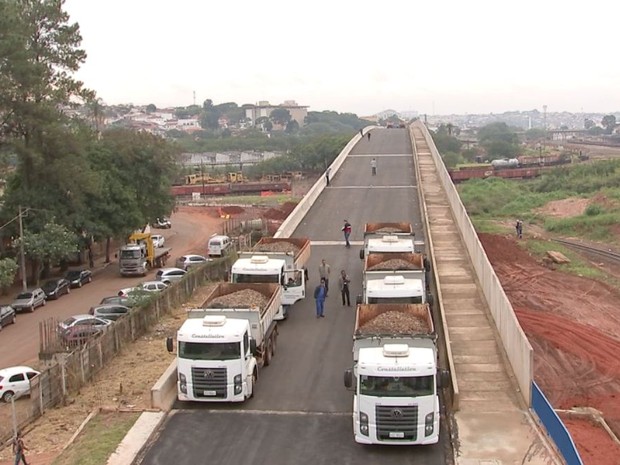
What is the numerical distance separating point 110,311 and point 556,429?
72.4 feet

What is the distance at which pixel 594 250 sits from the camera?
5681cm

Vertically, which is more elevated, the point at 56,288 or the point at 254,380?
the point at 254,380

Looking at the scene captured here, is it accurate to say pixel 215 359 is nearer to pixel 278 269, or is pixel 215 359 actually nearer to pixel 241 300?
pixel 241 300

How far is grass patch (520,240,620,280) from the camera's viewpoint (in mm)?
46625

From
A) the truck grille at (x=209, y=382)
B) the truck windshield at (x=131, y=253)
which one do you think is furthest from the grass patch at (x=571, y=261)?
the truck grille at (x=209, y=382)

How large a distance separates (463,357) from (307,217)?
2556 centimetres

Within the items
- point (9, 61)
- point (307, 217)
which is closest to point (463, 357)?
point (307, 217)

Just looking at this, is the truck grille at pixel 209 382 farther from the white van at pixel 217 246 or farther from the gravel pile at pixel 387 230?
the white van at pixel 217 246

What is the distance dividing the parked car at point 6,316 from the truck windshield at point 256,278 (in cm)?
1587

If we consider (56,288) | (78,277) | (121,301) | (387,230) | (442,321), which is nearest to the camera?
(442,321)

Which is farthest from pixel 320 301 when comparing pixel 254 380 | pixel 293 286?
pixel 254 380

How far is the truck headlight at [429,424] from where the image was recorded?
16959 mm

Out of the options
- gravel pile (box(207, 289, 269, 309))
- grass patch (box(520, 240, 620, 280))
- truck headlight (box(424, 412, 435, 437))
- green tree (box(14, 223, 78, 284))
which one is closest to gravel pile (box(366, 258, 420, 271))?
gravel pile (box(207, 289, 269, 309))

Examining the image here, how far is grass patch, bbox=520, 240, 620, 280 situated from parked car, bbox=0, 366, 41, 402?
32223 mm
